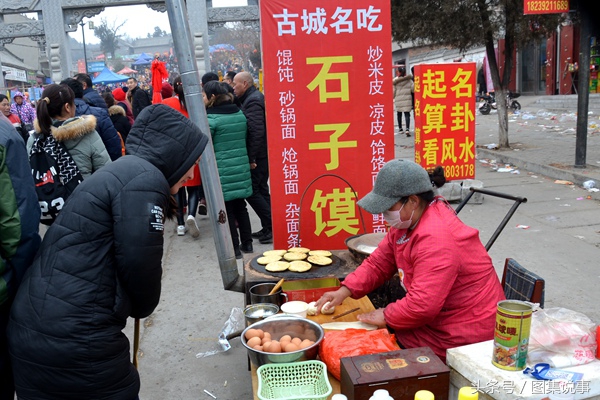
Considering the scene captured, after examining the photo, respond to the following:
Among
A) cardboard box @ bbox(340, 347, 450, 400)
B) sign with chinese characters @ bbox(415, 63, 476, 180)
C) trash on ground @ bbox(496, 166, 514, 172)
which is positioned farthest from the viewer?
trash on ground @ bbox(496, 166, 514, 172)

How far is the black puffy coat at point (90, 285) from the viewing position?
186 centimetres

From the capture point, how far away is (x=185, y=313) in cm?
455

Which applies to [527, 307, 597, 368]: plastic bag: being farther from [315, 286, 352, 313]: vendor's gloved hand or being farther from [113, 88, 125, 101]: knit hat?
[113, 88, 125, 101]: knit hat

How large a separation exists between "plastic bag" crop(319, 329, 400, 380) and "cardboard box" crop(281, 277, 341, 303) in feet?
2.13

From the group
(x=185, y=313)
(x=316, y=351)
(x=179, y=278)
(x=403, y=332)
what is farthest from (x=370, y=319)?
Result: (x=179, y=278)

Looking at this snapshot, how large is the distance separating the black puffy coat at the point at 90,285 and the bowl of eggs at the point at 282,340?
0.55 meters

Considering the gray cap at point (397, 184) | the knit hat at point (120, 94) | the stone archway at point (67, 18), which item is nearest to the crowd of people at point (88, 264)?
the gray cap at point (397, 184)

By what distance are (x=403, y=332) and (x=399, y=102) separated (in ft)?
39.6

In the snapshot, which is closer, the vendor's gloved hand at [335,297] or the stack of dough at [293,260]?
the vendor's gloved hand at [335,297]

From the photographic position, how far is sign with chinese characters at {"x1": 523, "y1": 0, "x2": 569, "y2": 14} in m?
7.82

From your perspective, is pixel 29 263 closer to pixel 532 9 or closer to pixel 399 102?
pixel 532 9

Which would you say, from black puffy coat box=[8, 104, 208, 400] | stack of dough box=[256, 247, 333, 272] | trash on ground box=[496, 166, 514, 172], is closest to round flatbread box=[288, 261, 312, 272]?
stack of dough box=[256, 247, 333, 272]

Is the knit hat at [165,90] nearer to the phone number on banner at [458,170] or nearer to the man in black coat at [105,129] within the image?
the man in black coat at [105,129]

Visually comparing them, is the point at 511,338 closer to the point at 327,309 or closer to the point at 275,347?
the point at 275,347
